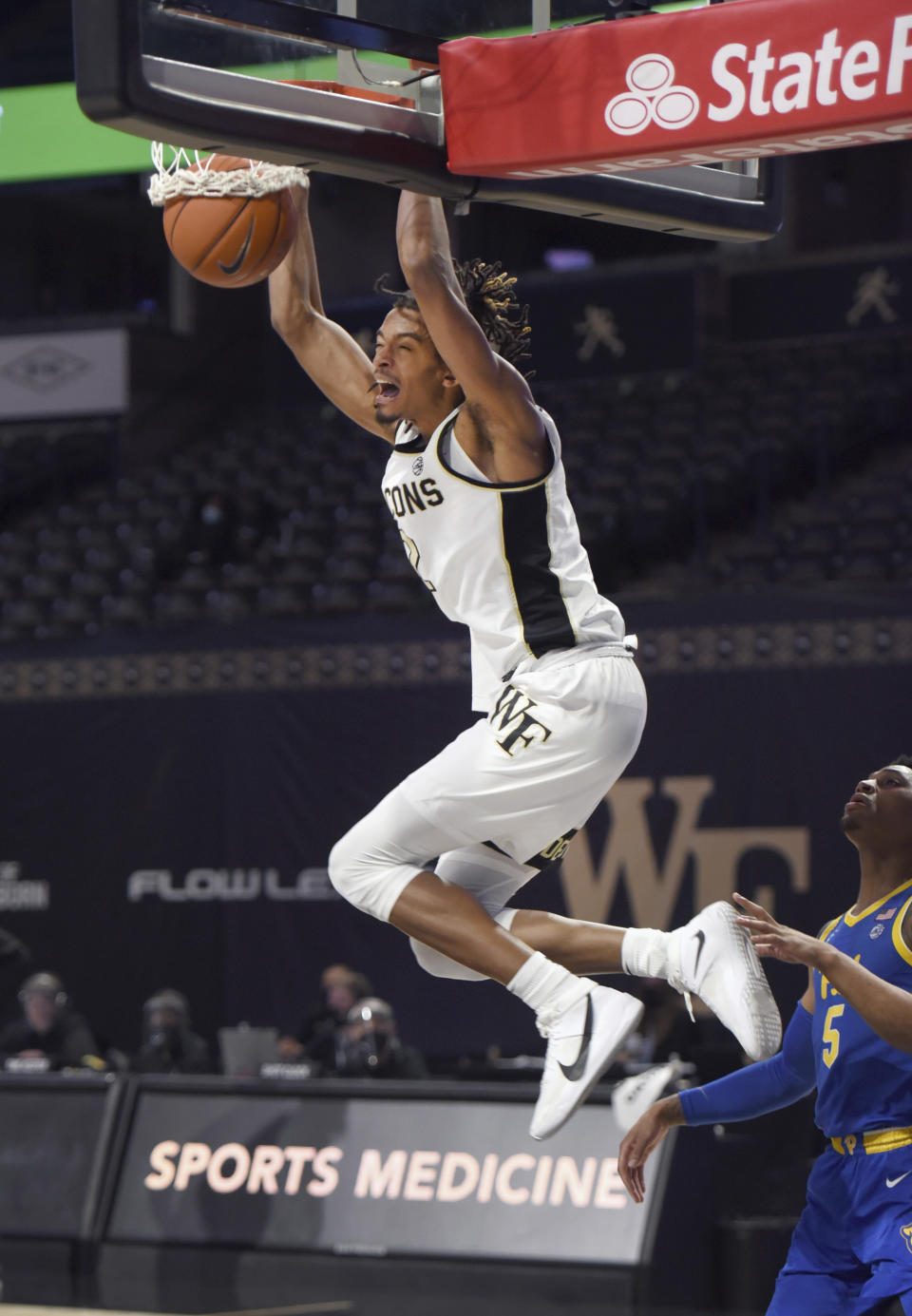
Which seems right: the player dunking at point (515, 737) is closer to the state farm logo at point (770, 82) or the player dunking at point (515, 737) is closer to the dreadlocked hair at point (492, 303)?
the dreadlocked hair at point (492, 303)

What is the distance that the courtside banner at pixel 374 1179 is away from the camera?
8.86 m

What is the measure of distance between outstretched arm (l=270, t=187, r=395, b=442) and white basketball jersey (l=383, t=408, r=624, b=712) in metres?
0.36

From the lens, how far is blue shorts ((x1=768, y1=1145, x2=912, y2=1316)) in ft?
13.7

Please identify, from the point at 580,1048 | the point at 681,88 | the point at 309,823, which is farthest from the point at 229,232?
the point at 309,823

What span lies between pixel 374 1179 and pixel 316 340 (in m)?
5.76

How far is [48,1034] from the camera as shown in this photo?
37.1 feet

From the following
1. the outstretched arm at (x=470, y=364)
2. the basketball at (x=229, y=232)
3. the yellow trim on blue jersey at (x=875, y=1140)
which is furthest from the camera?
the yellow trim on blue jersey at (x=875, y=1140)

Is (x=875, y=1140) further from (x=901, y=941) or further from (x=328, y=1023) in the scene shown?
(x=328, y=1023)

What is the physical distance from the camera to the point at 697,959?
414 cm

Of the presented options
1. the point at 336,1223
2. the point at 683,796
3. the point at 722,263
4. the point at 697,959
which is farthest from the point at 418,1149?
the point at 722,263

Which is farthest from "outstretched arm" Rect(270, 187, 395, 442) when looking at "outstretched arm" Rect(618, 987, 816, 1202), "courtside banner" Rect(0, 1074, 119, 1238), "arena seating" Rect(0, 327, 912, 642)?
"arena seating" Rect(0, 327, 912, 642)

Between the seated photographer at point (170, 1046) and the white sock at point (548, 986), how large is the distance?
721cm

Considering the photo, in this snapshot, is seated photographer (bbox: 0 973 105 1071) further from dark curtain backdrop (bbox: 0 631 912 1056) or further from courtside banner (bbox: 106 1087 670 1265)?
dark curtain backdrop (bbox: 0 631 912 1056)

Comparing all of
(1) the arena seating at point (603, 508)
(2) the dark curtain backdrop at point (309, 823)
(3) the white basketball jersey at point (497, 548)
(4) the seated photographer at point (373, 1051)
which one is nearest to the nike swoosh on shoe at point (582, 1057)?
(3) the white basketball jersey at point (497, 548)
